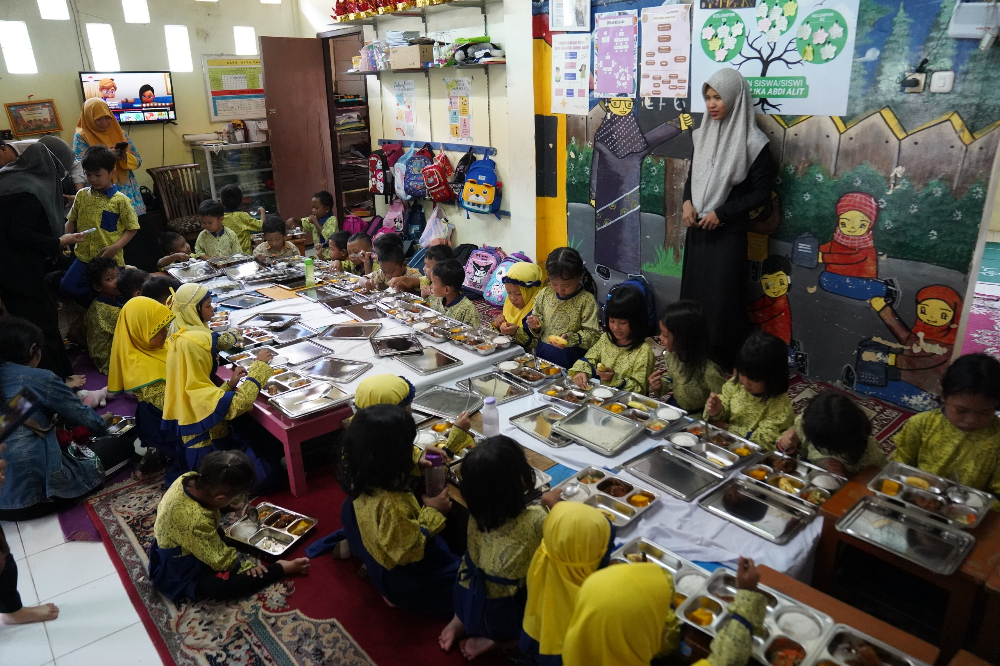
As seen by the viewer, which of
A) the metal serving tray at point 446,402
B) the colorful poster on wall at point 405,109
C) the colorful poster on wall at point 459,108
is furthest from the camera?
the colorful poster on wall at point 405,109

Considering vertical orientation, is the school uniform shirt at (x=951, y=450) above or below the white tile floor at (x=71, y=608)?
above

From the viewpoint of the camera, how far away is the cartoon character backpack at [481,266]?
7102mm

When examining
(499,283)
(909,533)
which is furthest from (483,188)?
(909,533)

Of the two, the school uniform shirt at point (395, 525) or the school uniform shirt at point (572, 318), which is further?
the school uniform shirt at point (572, 318)

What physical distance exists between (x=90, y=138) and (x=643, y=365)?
263 inches

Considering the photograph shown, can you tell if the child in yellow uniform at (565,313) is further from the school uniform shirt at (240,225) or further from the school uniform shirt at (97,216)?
the school uniform shirt at (240,225)

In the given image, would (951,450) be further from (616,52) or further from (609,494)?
(616,52)

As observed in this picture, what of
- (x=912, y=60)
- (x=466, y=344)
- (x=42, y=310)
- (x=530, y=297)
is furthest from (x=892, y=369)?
(x=42, y=310)

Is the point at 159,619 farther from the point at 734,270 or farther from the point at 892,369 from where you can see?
the point at 892,369

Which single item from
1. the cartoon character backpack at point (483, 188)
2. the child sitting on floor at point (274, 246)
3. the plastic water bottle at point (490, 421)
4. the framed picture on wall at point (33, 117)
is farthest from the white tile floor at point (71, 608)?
the framed picture on wall at point (33, 117)

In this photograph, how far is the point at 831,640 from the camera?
1861 millimetres

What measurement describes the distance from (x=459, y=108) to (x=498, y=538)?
6039mm

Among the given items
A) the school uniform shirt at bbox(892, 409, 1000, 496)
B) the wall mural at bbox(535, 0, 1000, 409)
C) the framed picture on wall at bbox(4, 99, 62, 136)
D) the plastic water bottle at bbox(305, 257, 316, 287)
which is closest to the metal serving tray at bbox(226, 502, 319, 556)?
the plastic water bottle at bbox(305, 257, 316, 287)

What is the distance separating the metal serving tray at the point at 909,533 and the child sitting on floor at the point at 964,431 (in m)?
0.44
